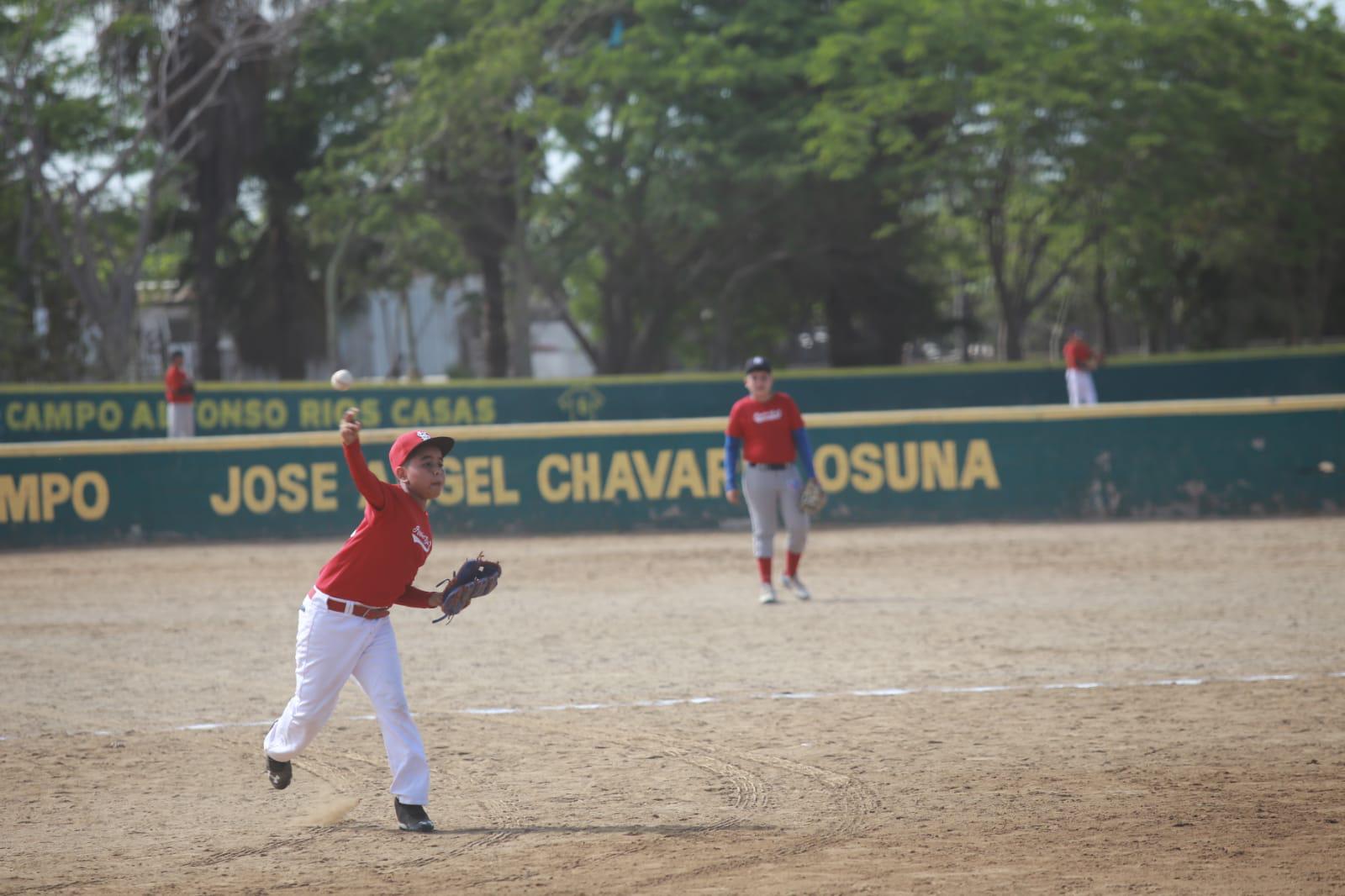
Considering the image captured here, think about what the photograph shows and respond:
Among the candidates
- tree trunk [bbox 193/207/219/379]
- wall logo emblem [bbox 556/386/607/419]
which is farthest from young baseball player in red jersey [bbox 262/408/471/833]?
tree trunk [bbox 193/207/219/379]

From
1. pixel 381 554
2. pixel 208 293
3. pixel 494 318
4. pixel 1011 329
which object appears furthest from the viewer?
pixel 494 318

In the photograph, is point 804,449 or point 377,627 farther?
point 804,449

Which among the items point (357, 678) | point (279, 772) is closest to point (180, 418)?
point (279, 772)

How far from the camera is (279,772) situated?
22.0ft

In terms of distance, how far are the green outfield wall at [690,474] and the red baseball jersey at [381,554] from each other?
12317 millimetres

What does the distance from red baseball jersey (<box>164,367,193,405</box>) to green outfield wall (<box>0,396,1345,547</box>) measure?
8208 mm

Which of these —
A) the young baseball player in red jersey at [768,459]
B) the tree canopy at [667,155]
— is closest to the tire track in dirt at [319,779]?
the young baseball player in red jersey at [768,459]

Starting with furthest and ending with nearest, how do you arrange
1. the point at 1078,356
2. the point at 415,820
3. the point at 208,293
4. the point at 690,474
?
the point at 208,293 < the point at 1078,356 < the point at 690,474 < the point at 415,820

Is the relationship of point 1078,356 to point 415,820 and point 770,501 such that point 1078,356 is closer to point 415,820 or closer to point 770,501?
point 770,501

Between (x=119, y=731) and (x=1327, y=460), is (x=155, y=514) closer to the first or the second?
(x=119, y=731)

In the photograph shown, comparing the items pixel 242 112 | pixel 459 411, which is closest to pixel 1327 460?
pixel 459 411

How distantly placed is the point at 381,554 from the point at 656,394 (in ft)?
85.4

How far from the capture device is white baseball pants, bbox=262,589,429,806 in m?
6.41

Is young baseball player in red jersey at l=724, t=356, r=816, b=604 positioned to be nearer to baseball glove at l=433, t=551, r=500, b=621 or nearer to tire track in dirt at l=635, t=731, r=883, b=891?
tire track in dirt at l=635, t=731, r=883, b=891
